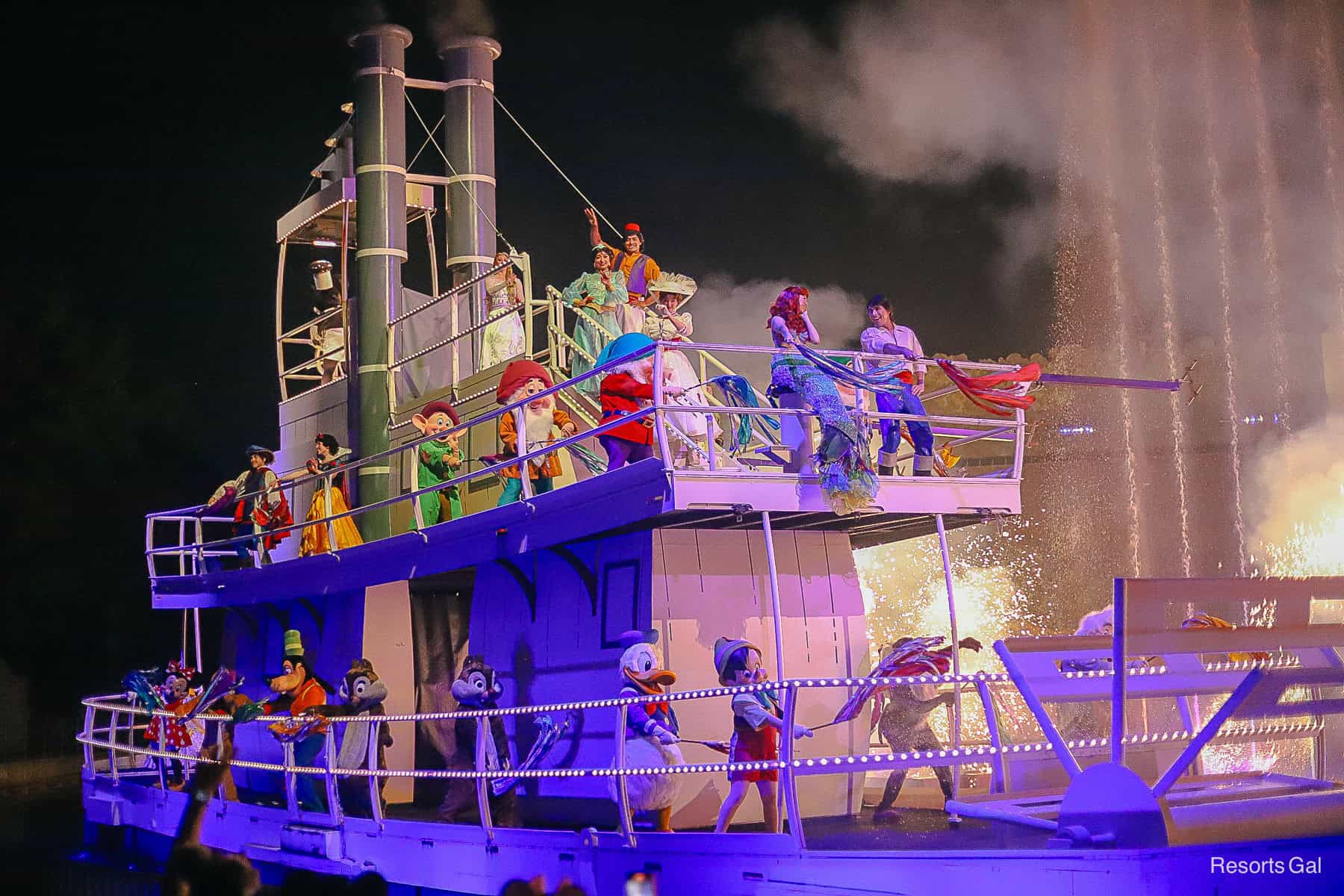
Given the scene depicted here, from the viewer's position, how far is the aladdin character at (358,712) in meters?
11.5

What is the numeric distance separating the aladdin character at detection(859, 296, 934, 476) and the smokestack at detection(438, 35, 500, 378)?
7.20 m

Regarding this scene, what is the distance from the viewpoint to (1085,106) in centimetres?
2238

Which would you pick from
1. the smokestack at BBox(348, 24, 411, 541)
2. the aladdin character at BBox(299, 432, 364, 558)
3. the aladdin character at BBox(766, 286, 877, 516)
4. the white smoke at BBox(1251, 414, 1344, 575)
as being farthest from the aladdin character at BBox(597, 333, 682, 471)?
the white smoke at BBox(1251, 414, 1344, 575)

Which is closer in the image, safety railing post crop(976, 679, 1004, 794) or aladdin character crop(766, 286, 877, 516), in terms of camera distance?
safety railing post crop(976, 679, 1004, 794)

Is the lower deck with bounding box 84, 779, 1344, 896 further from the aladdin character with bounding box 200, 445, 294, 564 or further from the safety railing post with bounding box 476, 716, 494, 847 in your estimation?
the aladdin character with bounding box 200, 445, 294, 564

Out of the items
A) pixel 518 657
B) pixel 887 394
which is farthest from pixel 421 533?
pixel 887 394

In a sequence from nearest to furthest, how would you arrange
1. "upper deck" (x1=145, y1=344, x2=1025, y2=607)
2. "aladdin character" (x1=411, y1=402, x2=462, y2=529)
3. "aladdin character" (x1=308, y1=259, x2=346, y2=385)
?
"upper deck" (x1=145, y1=344, x2=1025, y2=607) < "aladdin character" (x1=411, y1=402, x2=462, y2=529) < "aladdin character" (x1=308, y1=259, x2=346, y2=385)

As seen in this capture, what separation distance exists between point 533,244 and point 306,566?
46.2 feet

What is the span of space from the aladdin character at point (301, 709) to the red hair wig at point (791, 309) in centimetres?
497

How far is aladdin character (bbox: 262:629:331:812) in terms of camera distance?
11477 mm

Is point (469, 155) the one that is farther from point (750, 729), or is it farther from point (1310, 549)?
point (1310, 549)

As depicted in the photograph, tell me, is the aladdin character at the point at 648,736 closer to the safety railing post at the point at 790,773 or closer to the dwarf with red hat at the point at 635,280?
the safety railing post at the point at 790,773

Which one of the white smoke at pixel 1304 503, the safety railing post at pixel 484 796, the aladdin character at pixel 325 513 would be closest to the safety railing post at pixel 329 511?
the aladdin character at pixel 325 513

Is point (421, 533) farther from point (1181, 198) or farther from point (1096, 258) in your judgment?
point (1096, 258)
